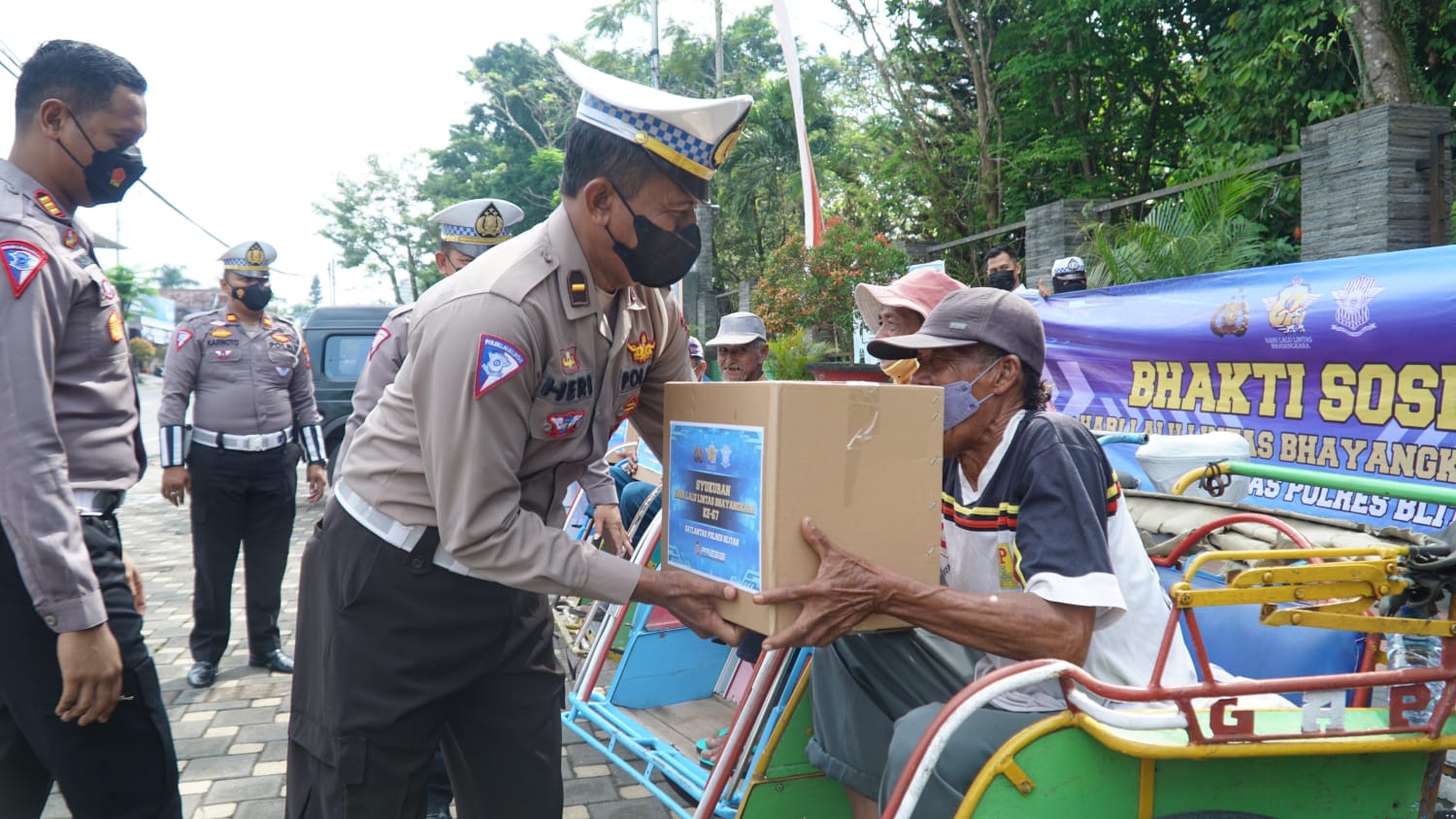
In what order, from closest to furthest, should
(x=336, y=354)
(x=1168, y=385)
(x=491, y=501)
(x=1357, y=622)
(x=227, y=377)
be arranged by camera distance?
(x=1357, y=622)
(x=491, y=501)
(x=227, y=377)
(x=1168, y=385)
(x=336, y=354)

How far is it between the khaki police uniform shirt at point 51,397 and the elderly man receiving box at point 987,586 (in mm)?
1383

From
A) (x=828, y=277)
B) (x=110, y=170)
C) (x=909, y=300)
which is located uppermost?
(x=828, y=277)

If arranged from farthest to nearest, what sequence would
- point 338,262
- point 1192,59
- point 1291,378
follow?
point 338,262 → point 1192,59 → point 1291,378

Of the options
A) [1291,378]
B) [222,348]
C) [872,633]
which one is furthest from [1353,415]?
[222,348]

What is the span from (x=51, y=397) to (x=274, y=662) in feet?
11.2

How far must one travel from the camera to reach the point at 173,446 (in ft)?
15.5

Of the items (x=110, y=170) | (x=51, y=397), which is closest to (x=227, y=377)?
(x=110, y=170)

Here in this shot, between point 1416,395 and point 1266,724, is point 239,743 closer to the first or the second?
point 1266,724

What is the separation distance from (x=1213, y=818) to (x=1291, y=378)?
3646mm

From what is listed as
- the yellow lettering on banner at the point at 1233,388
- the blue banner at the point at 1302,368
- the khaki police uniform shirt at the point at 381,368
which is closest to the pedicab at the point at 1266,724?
the blue banner at the point at 1302,368

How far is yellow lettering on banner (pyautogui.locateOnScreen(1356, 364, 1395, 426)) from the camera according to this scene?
13.7 ft

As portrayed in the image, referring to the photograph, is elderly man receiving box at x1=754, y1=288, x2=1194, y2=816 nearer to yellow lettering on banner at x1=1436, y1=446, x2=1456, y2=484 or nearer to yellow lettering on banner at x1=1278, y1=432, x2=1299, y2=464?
yellow lettering on banner at x1=1436, y1=446, x2=1456, y2=484

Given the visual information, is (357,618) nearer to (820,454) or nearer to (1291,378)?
(820,454)

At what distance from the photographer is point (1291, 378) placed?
15.2 ft
